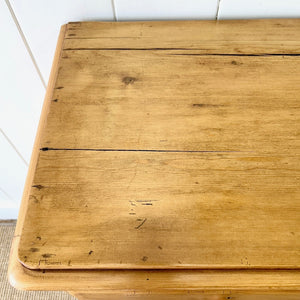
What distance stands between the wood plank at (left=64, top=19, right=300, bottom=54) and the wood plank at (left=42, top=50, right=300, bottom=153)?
0.07 ft

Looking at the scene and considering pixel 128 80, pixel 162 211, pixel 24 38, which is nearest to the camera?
pixel 162 211

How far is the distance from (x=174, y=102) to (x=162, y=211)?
186 millimetres

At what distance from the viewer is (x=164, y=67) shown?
52 centimetres

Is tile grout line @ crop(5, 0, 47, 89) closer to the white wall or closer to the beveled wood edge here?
Answer: the white wall

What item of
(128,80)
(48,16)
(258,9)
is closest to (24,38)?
(48,16)

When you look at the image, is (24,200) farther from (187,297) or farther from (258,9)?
(258,9)

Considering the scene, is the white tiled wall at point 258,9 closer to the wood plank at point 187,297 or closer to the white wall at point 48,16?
the white wall at point 48,16

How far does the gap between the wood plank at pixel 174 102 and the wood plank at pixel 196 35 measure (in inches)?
0.9

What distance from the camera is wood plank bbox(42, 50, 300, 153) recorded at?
45cm

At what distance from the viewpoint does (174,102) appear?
487 mm

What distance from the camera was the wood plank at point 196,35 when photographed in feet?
1.79

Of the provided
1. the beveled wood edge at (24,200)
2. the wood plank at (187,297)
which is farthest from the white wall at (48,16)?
the wood plank at (187,297)

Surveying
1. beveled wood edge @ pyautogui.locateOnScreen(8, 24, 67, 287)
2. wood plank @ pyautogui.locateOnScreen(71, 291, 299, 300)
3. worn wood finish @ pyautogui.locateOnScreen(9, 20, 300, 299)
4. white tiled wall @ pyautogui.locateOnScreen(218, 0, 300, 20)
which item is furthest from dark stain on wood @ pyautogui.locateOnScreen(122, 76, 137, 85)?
wood plank @ pyautogui.locateOnScreen(71, 291, 299, 300)


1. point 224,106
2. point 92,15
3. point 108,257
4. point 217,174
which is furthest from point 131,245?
point 92,15
